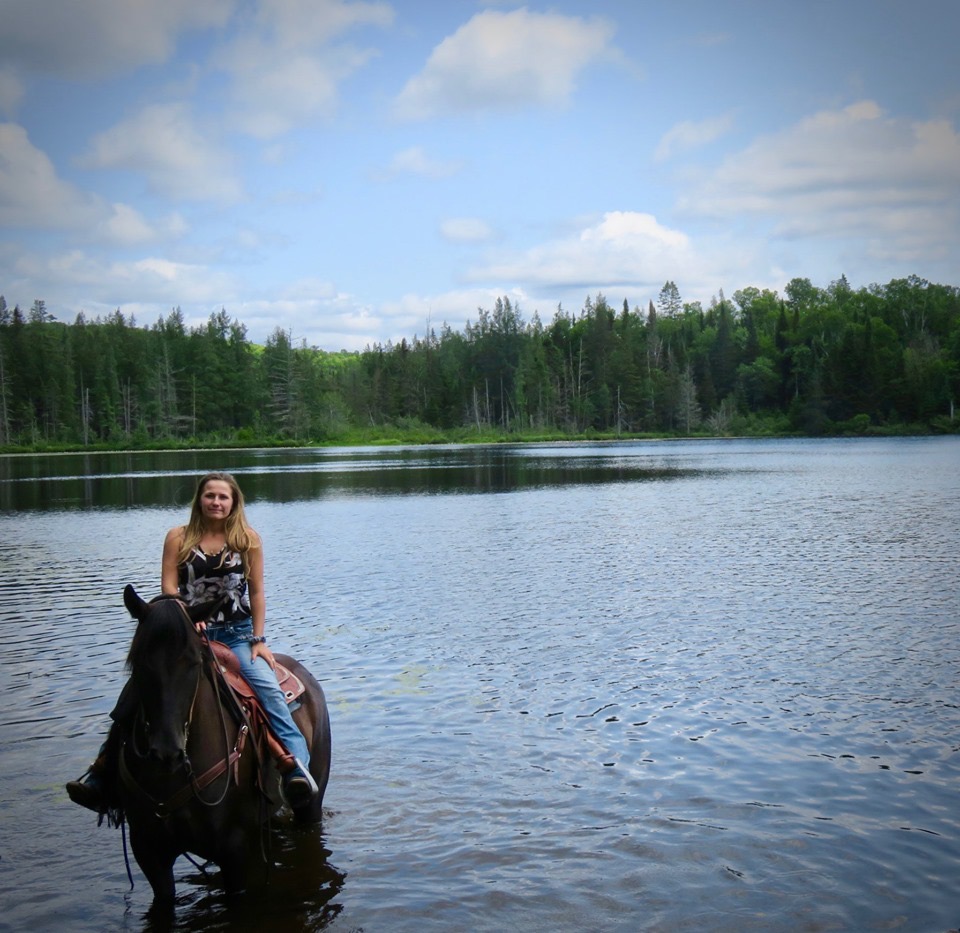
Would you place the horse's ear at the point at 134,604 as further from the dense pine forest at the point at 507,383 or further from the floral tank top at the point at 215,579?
the dense pine forest at the point at 507,383

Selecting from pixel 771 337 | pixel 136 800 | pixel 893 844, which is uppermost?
pixel 771 337

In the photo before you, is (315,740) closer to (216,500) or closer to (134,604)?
(216,500)

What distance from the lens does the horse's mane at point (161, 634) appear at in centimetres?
556

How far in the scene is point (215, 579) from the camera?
6.83 meters

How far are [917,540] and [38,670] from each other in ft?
78.1

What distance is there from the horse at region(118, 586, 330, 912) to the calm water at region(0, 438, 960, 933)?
38.9 inches

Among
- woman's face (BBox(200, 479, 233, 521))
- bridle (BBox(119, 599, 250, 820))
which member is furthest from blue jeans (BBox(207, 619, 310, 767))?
woman's face (BBox(200, 479, 233, 521))

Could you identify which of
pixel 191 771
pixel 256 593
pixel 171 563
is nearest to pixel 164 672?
pixel 191 771

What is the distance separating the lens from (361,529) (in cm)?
3531

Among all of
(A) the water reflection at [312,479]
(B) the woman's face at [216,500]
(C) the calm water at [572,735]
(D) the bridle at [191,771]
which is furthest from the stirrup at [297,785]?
(A) the water reflection at [312,479]

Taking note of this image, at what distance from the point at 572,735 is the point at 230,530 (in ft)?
19.3

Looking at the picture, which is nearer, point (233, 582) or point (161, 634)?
point (161, 634)

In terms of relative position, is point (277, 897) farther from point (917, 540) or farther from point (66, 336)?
point (66, 336)

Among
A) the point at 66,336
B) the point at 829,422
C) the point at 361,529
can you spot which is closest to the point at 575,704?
the point at 361,529
